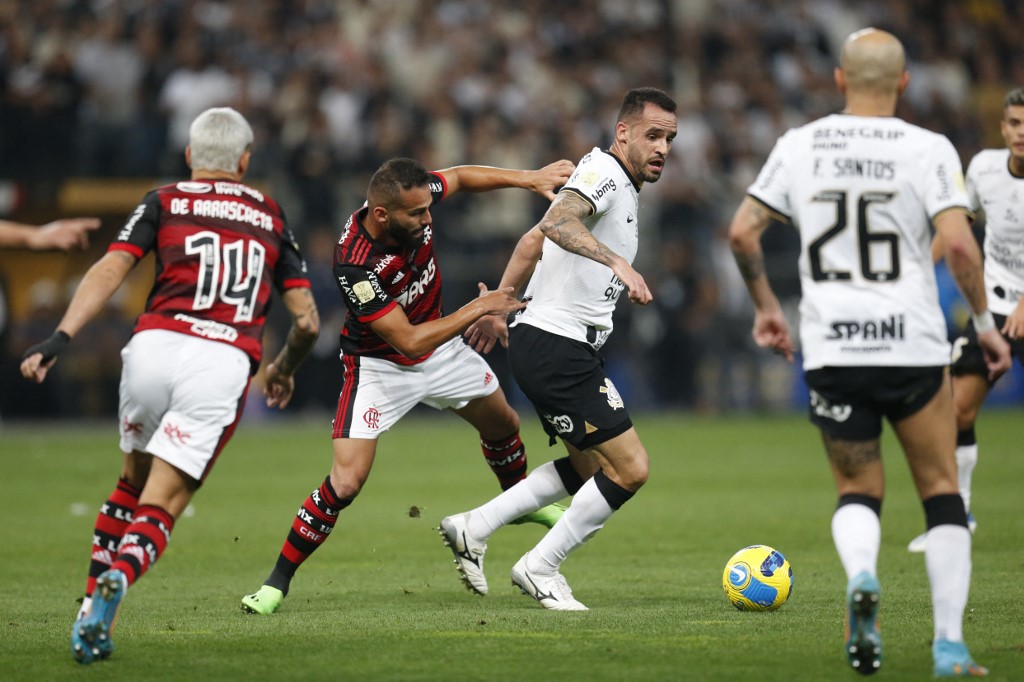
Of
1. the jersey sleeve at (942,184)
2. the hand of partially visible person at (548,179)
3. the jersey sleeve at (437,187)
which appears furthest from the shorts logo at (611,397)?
the jersey sleeve at (942,184)

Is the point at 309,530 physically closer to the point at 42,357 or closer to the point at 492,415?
the point at 492,415

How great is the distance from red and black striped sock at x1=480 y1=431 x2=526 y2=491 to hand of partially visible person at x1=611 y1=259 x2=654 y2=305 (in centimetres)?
227

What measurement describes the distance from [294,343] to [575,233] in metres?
1.65

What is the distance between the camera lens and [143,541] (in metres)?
6.45

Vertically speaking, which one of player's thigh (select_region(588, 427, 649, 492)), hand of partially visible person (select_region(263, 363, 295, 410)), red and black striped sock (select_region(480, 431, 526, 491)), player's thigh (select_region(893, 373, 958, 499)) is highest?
player's thigh (select_region(893, 373, 958, 499))

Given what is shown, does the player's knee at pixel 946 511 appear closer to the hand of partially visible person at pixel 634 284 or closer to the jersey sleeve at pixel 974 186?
the hand of partially visible person at pixel 634 284

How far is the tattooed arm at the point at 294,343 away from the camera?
7281 millimetres

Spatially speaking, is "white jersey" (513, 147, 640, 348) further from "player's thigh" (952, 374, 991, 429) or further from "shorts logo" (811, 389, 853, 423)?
"player's thigh" (952, 374, 991, 429)

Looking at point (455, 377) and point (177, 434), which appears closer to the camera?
point (177, 434)

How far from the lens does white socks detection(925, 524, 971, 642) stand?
573 cm

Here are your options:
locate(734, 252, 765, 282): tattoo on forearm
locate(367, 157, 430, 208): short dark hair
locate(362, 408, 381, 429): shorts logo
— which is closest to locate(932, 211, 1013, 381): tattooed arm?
locate(734, 252, 765, 282): tattoo on forearm

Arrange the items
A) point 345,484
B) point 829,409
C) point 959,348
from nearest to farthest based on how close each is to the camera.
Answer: point 829,409 → point 345,484 → point 959,348

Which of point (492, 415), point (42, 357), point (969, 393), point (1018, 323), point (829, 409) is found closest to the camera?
point (829, 409)

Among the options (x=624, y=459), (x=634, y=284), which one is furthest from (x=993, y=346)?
(x=624, y=459)
